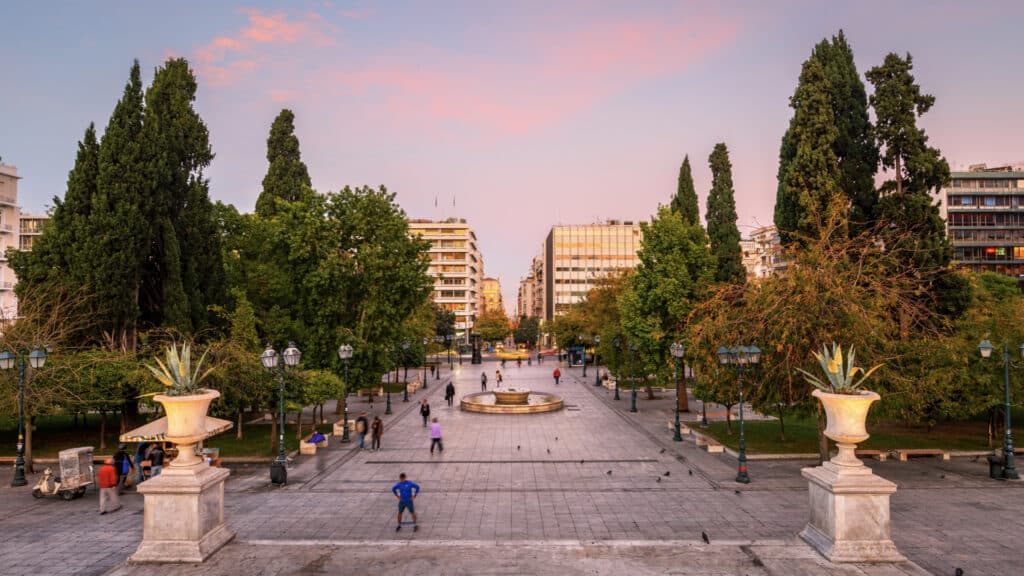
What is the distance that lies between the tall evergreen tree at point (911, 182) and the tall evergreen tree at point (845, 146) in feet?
2.39

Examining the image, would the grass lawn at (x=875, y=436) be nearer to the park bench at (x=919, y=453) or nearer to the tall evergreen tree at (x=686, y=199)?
the park bench at (x=919, y=453)

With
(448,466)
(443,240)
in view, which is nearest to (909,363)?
(448,466)

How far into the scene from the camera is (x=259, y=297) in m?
32.4

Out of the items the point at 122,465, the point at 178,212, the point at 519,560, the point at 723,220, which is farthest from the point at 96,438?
the point at 723,220

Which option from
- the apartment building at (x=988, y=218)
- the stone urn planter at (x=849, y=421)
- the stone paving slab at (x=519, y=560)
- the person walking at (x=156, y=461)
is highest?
the apartment building at (x=988, y=218)

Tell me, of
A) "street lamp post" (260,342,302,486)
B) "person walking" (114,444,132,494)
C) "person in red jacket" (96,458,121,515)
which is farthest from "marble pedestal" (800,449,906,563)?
"person walking" (114,444,132,494)

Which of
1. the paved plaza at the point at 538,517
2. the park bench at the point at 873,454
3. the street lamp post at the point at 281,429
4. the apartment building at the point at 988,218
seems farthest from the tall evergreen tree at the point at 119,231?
the apartment building at the point at 988,218

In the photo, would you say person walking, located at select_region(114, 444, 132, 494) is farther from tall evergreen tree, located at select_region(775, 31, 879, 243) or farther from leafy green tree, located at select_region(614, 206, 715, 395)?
tall evergreen tree, located at select_region(775, 31, 879, 243)

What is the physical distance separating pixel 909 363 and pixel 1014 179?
88.7 metres

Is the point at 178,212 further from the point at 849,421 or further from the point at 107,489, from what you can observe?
the point at 849,421

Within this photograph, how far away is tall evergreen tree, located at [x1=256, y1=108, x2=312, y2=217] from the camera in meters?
37.1

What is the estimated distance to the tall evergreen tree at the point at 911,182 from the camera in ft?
84.5

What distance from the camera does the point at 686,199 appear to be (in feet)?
124

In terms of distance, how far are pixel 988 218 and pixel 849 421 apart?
98454 millimetres
